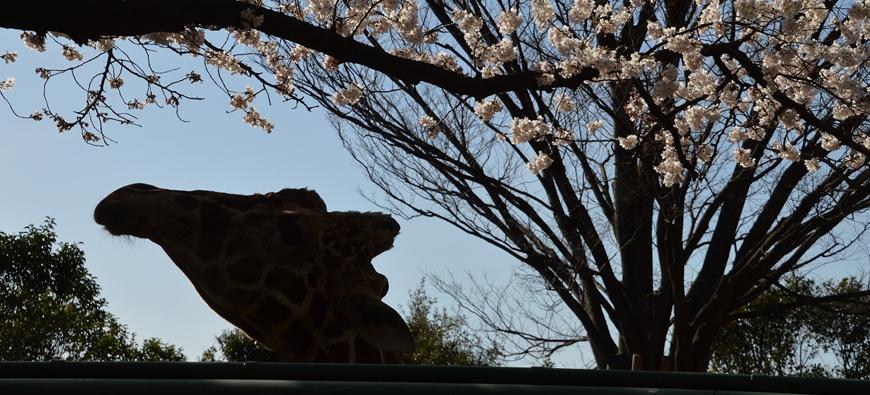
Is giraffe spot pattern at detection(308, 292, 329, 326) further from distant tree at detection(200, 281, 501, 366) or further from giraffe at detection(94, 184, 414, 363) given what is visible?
distant tree at detection(200, 281, 501, 366)

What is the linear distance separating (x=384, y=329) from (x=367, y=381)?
8.47 feet

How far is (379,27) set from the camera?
8836 mm

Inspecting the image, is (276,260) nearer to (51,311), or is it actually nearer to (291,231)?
(291,231)

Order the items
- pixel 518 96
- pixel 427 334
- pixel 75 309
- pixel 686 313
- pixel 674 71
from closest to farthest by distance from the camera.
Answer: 1. pixel 674 71
2. pixel 686 313
3. pixel 518 96
4. pixel 75 309
5. pixel 427 334

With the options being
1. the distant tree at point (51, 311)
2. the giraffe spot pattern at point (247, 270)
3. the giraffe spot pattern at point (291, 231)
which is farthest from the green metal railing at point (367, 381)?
the distant tree at point (51, 311)

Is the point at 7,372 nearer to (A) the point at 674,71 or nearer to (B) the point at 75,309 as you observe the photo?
(A) the point at 674,71

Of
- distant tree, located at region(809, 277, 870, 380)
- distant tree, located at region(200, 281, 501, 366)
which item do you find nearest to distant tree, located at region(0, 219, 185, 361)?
distant tree, located at region(200, 281, 501, 366)

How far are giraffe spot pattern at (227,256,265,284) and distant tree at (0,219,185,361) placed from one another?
12869 mm

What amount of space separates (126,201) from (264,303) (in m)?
0.79

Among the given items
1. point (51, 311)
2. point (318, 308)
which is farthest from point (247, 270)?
point (51, 311)

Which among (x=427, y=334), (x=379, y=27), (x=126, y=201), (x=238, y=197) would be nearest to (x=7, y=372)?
(x=126, y=201)

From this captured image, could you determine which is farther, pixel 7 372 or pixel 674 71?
pixel 674 71

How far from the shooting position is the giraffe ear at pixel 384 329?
428 cm

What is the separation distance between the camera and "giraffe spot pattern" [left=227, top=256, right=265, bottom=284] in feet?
15.3
